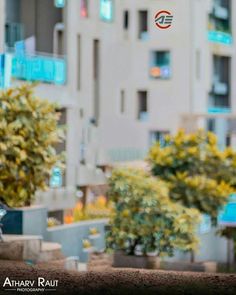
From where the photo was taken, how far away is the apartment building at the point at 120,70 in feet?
39.7

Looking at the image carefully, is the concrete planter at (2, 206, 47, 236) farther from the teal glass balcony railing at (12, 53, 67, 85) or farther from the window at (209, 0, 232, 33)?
the window at (209, 0, 232, 33)

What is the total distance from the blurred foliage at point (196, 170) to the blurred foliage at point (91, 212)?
2.34ft

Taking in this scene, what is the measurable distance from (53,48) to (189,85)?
16.4 feet

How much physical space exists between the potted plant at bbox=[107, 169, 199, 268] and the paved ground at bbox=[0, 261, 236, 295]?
4.81m

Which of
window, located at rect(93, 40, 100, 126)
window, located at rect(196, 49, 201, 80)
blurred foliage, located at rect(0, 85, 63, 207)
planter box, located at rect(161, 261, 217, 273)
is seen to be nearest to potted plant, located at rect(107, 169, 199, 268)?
planter box, located at rect(161, 261, 217, 273)

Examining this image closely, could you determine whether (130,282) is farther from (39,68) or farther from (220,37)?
(220,37)

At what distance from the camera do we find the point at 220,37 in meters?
16.1

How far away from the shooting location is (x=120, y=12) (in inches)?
608

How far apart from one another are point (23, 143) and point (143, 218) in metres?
1.83

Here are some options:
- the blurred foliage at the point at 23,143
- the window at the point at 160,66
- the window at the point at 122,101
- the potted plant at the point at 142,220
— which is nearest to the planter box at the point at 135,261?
the potted plant at the point at 142,220

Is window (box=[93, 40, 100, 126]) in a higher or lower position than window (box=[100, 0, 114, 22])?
lower

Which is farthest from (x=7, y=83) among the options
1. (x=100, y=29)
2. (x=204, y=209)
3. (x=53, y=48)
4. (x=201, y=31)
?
(x=201, y=31)

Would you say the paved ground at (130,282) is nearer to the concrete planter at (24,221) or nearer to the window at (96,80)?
the concrete planter at (24,221)

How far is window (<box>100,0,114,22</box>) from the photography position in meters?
13.3
